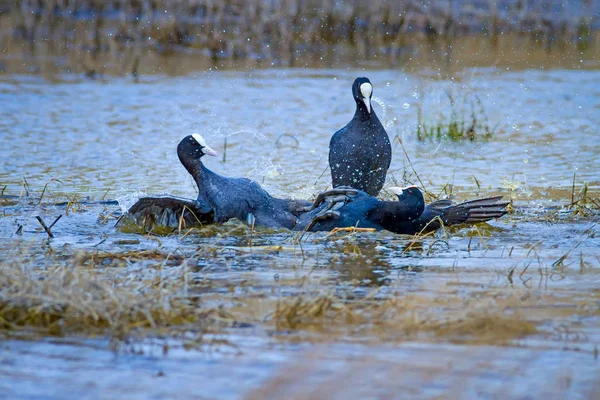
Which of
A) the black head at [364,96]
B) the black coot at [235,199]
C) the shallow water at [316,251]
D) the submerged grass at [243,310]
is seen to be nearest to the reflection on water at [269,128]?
the shallow water at [316,251]

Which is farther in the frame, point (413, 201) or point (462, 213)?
point (462, 213)

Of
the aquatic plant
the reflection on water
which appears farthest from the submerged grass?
the aquatic plant

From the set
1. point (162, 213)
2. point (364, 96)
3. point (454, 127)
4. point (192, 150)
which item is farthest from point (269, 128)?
point (162, 213)

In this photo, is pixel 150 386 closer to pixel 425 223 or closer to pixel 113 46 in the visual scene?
pixel 425 223

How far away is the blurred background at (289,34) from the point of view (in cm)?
1631

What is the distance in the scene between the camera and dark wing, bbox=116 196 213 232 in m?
6.89

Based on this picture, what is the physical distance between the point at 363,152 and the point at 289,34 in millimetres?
10475

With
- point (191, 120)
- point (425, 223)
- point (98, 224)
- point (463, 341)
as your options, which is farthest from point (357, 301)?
point (191, 120)

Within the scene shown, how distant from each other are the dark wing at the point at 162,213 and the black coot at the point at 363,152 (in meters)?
1.30

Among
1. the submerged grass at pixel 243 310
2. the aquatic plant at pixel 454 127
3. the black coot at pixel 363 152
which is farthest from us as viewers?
the aquatic plant at pixel 454 127

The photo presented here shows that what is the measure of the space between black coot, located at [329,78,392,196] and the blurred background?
7.86 meters

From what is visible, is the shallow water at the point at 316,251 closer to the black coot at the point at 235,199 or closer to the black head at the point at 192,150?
the black coot at the point at 235,199

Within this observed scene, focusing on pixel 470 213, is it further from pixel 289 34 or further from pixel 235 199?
pixel 289 34

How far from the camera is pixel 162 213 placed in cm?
695
